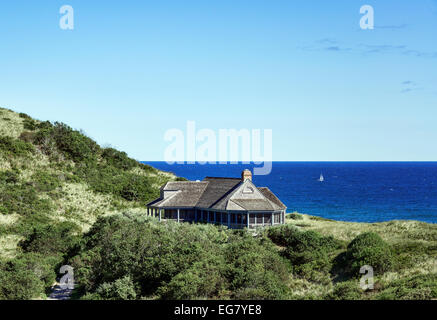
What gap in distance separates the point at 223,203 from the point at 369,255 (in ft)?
52.3

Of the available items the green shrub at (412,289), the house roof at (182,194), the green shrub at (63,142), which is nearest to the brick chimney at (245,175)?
the house roof at (182,194)

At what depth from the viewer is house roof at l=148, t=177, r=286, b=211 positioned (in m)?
46.3

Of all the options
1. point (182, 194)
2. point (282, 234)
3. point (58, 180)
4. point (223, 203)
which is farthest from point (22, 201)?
point (282, 234)

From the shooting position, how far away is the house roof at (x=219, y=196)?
46.3 meters

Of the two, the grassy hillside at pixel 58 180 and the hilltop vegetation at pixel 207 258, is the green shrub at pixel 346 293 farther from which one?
the grassy hillside at pixel 58 180

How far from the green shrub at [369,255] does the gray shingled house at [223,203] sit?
10.4 meters

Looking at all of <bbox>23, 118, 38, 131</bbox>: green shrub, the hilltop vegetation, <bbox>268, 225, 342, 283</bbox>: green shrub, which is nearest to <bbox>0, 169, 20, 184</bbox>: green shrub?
the hilltop vegetation

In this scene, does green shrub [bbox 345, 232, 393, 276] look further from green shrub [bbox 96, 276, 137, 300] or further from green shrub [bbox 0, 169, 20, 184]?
green shrub [bbox 0, 169, 20, 184]

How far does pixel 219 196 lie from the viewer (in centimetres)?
4888

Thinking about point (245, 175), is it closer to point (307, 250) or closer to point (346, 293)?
point (307, 250)

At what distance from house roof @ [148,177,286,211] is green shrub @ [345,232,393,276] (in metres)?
10.4
